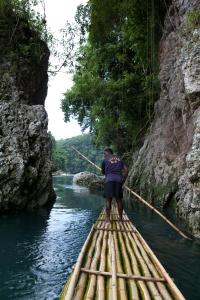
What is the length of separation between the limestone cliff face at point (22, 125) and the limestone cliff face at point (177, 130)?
17.8 ft

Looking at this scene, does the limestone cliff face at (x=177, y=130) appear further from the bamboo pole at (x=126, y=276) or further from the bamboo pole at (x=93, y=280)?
the bamboo pole at (x=126, y=276)

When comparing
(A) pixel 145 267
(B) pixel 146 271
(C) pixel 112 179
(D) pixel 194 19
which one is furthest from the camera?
(D) pixel 194 19

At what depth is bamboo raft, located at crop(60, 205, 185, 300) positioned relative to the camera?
405 centimetres

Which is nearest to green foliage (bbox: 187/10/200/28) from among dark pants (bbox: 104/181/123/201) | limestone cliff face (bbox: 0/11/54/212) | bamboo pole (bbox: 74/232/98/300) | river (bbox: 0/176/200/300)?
dark pants (bbox: 104/181/123/201)

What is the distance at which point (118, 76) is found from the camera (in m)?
27.3

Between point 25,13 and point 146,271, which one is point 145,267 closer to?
point 146,271

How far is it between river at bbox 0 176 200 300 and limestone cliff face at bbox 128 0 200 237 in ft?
3.98

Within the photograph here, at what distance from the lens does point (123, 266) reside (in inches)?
208

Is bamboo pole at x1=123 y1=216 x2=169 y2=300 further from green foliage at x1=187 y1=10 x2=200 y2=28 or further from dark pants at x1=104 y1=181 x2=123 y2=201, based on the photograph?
green foliage at x1=187 y1=10 x2=200 y2=28

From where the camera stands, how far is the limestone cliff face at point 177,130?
989 cm

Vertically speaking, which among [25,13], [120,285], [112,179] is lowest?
[120,285]

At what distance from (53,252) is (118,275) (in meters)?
3.47

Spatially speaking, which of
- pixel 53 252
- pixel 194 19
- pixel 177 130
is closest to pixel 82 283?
pixel 53 252

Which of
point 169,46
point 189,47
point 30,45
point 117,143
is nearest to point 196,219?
point 189,47
